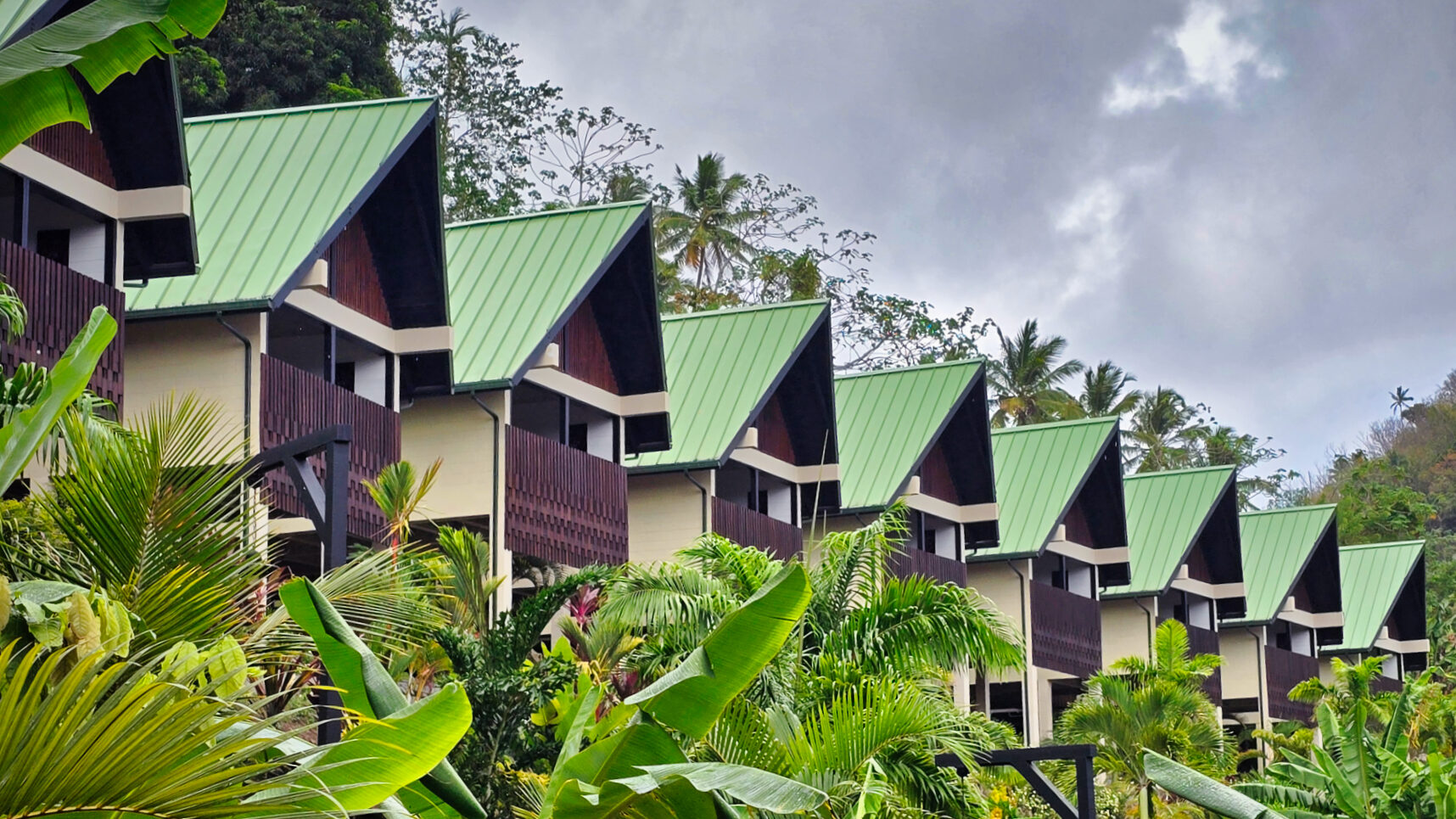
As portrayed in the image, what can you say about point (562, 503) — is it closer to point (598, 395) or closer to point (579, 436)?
point (598, 395)

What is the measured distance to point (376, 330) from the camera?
23.5 metres

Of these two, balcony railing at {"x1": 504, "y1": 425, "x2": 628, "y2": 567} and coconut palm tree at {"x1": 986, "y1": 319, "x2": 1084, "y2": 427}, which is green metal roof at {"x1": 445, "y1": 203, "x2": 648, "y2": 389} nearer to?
balcony railing at {"x1": 504, "y1": 425, "x2": 628, "y2": 567}

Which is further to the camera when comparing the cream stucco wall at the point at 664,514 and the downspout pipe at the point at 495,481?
the cream stucco wall at the point at 664,514

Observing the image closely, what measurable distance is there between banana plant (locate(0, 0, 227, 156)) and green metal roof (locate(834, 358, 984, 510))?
24665 millimetres

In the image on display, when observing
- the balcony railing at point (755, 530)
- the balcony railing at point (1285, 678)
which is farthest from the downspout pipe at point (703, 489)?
the balcony railing at point (1285, 678)

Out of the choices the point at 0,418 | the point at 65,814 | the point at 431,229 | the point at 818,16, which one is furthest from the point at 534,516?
the point at 818,16

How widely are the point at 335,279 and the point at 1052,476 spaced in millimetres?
19817

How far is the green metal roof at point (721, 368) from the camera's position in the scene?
28.6 meters

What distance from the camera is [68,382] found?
629 cm

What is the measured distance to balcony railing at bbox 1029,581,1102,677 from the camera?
38.0 metres

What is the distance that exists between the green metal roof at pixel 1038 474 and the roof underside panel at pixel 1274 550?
8201 mm

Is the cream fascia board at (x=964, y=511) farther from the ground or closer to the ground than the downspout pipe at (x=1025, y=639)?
farther from the ground

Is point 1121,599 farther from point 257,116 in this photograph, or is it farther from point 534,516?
point 257,116

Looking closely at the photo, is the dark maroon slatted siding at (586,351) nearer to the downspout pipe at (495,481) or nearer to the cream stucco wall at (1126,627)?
the downspout pipe at (495,481)
